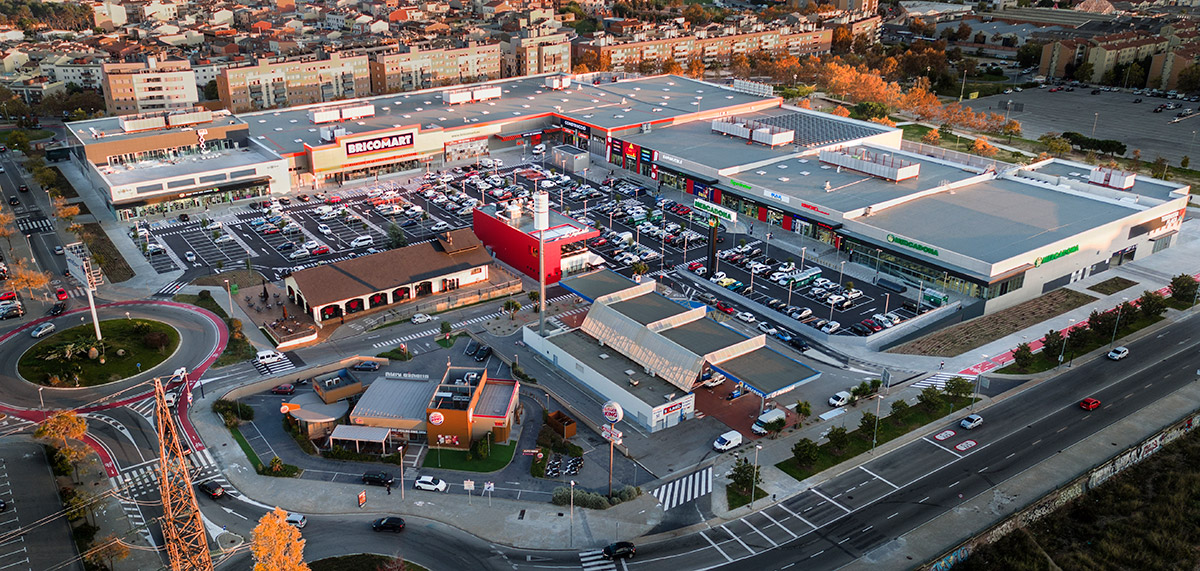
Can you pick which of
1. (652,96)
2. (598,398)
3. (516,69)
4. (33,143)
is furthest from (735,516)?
(516,69)

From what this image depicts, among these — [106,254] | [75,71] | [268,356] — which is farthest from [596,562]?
[75,71]

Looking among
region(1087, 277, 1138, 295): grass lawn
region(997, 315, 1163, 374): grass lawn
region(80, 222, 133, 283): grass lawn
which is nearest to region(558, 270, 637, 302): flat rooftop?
region(997, 315, 1163, 374): grass lawn

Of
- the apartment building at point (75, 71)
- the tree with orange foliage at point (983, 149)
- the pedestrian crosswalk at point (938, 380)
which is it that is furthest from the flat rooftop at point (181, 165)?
the tree with orange foliage at point (983, 149)

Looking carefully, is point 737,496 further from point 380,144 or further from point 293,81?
point 293,81

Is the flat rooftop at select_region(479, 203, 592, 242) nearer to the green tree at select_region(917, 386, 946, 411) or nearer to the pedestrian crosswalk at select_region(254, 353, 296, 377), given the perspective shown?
the pedestrian crosswalk at select_region(254, 353, 296, 377)

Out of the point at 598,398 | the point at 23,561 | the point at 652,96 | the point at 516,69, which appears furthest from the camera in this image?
the point at 516,69

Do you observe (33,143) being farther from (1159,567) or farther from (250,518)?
(1159,567)
